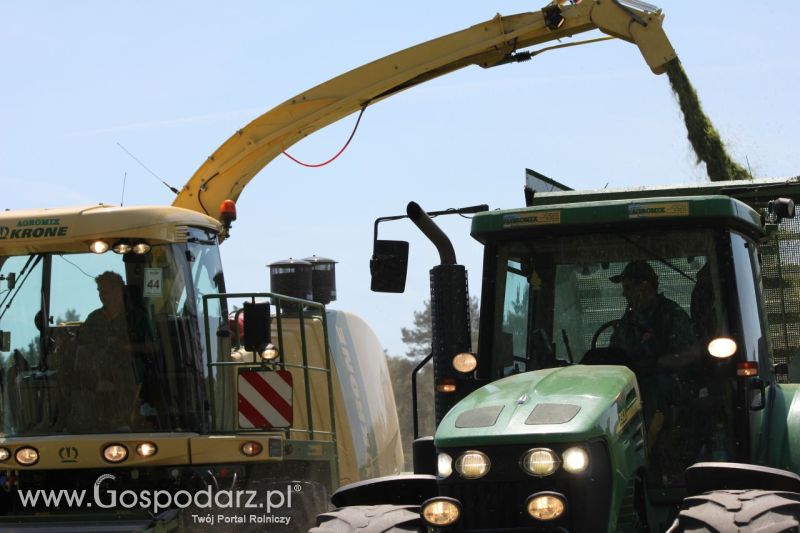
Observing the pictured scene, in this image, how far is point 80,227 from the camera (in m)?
9.74

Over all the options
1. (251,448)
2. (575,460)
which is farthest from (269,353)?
(575,460)

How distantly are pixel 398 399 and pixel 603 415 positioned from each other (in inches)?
1964

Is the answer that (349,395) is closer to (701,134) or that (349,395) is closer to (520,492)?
(701,134)

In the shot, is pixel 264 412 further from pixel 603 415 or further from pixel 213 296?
pixel 603 415

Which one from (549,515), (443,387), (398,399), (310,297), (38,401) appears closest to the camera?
(549,515)

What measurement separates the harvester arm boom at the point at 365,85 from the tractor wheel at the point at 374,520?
8552 millimetres

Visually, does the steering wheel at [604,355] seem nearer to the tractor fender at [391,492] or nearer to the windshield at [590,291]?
the windshield at [590,291]

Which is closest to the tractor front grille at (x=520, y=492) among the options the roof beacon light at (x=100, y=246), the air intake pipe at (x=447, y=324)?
the air intake pipe at (x=447, y=324)

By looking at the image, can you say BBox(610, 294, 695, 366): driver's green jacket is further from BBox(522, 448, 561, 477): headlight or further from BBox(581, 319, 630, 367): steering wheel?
BBox(522, 448, 561, 477): headlight

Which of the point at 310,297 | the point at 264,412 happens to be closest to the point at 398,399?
the point at 310,297

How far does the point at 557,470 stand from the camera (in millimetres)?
6078

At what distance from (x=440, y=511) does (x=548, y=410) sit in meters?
0.69

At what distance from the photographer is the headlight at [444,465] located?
627 centimetres

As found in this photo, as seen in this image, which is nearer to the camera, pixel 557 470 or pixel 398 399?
pixel 557 470
